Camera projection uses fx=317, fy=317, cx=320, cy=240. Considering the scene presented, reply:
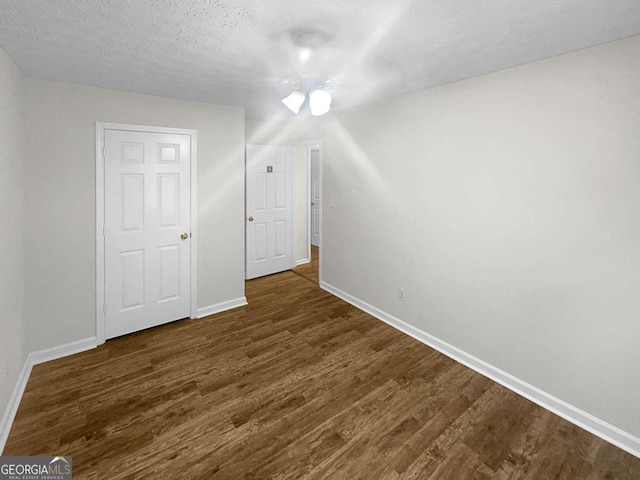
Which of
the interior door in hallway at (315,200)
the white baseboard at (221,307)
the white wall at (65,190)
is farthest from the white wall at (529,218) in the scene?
the interior door in hallway at (315,200)

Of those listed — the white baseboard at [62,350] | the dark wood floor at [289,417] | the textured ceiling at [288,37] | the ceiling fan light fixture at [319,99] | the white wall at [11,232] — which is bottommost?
the dark wood floor at [289,417]

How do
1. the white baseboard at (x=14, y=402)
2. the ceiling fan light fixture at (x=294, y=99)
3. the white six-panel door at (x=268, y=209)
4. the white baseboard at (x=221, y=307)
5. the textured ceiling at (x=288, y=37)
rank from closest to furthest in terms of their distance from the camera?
1. the textured ceiling at (x=288, y=37)
2. the white baseboard at (x=14, y=402)
3. the ceiling fan light fixture at (x=294, y=99)
4. the white baseboard at (x=221, y=307)
5. the white six-panel door at (x=268, y=209)

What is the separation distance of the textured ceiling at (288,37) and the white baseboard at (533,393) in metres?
2.32

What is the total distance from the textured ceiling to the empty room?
0.7 inches

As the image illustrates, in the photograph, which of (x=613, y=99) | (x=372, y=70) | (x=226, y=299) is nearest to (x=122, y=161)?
(x=226, y=299)

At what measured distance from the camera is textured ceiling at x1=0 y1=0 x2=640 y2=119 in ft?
5.06

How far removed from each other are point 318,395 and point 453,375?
1138 mm

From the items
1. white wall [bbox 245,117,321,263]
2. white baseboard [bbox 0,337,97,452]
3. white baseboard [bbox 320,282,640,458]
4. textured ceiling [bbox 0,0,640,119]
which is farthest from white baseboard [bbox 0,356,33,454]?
white wall [bbox 245,117,321,263]

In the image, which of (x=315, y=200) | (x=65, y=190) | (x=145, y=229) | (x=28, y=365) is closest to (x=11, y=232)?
(x=65, y=190)

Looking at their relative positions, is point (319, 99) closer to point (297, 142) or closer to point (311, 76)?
point (311, 76)

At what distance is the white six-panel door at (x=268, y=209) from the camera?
15.8ft

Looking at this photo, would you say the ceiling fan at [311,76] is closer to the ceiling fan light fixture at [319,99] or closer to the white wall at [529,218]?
the ceiling fan light fixture at [319,99]

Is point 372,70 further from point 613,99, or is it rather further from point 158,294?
point 158,294

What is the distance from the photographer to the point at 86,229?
289 centimetres
